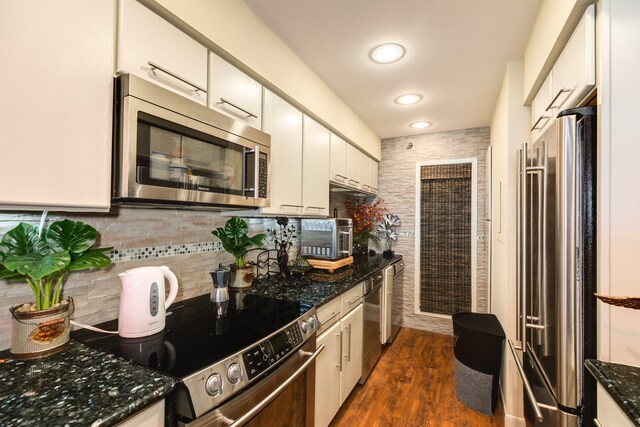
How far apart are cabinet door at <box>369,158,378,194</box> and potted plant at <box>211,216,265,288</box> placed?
7.13ft

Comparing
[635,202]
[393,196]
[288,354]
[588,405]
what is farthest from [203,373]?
[393,196]

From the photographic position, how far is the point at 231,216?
6.06 feet

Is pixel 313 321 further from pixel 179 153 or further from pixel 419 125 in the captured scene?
pixel 419 125

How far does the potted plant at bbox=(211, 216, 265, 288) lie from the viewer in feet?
5.51

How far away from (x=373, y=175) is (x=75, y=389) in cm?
335

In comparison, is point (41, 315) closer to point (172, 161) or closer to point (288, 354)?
point (172, 161)

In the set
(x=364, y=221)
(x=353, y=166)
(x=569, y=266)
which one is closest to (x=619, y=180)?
(x=569, y=266)

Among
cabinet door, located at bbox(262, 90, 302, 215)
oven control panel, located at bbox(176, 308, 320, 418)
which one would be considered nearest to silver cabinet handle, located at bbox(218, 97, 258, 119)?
cabinet door, located at bbox(262, 90, 302, 215)

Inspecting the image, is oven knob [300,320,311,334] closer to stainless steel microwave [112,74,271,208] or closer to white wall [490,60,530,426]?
stainless steel microwave [112,74,271,208]

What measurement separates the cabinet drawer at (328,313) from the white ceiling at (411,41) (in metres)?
1.62

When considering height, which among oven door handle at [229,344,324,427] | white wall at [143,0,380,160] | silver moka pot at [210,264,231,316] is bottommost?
oven door handle at [229,344,324,427]

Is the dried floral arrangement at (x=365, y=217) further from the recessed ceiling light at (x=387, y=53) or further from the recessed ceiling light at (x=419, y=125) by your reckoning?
the recessed ceiling light at (x=387, y=53)

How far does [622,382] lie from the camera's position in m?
0.77

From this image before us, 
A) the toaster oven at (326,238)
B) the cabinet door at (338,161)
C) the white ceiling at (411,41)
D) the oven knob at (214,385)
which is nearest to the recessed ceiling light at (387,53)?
the white ceiling at (411,41)
